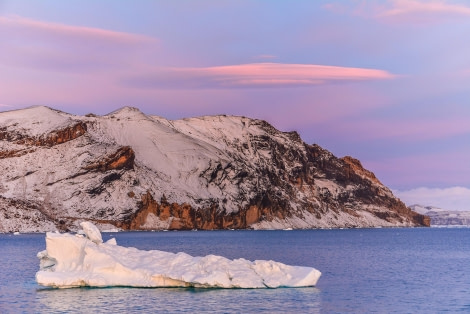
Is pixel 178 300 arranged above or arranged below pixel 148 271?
below

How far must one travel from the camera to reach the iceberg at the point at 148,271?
2410 inches

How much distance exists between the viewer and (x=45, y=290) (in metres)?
62.8

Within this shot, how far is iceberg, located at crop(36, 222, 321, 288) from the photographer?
61.2m

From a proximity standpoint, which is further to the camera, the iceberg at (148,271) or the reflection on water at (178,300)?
the iceberg at (148,271)

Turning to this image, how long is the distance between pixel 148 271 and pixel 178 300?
20.4 feet

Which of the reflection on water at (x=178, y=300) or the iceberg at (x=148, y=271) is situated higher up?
the iceberg at (x=148, y=271)

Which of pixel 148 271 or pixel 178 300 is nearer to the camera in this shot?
pixel 178 300

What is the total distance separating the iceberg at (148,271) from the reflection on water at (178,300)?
2.16ft

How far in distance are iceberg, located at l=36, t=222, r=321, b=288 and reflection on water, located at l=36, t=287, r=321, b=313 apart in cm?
66

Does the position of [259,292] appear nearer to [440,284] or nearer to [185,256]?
[185,256]

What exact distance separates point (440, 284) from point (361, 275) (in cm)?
1200

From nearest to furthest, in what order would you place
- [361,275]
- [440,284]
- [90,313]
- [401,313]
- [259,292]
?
[90,313] < [401,313] < [259,292] < [440,284] < [361,275]

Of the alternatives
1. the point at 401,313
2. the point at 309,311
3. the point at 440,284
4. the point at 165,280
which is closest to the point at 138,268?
the point at 165,280

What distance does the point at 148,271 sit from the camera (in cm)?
6175
